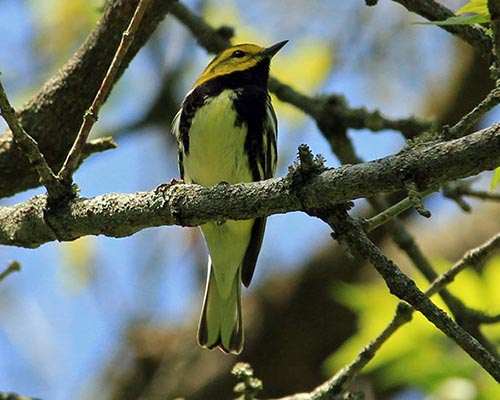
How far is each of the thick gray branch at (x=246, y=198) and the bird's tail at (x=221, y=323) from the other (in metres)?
1.30

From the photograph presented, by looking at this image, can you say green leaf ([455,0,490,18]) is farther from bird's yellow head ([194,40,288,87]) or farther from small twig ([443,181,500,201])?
bird's yellow head ([194,40,288,87])

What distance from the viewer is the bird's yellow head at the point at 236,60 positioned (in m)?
4.13

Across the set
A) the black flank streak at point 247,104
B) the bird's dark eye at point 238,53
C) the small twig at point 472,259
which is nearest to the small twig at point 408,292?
the small twig at point 472,259

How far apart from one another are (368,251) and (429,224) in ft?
12.8

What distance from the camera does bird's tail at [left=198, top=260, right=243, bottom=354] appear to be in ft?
12.0

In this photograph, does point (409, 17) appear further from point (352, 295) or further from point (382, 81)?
point (352, 295)

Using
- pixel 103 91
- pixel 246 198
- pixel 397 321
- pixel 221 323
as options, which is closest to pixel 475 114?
pixel 246 198

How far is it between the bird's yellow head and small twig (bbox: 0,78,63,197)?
179cm

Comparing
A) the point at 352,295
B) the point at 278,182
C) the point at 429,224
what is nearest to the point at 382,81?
the point at 429,224

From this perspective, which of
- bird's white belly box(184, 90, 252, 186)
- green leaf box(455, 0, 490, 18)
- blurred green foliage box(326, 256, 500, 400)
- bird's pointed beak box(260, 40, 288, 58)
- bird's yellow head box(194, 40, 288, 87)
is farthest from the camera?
bird's pointed beak box(260, 40, 288, 58)

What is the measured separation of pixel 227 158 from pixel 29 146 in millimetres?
1428

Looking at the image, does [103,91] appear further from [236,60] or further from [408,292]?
[236,60]

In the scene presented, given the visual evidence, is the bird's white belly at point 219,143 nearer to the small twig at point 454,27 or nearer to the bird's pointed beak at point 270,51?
the bird's pointed beak at point 270,51

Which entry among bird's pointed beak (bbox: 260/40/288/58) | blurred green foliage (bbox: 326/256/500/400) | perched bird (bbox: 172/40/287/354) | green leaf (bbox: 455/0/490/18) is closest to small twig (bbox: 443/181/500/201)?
blurred green foliage (bbox: 326/256/500/400)
